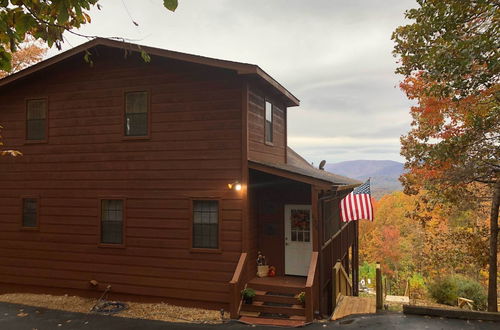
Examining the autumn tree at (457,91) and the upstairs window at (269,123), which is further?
the upstairs window at (269,123)

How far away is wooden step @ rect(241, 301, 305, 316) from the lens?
381 inches

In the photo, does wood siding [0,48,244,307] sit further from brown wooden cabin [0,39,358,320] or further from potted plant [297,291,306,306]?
potted plant [297,291,306,306]

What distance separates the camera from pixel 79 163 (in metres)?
12.1

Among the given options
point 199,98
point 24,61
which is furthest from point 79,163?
point 24,61

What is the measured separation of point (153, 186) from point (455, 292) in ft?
46.0

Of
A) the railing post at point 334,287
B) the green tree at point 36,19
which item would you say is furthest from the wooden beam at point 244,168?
the green tree at point 36,19

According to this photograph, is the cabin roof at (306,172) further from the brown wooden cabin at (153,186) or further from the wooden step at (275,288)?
the wooden step at (275,288)

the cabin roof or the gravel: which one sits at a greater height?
the cabin roof

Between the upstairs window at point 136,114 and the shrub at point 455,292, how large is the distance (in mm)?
14447

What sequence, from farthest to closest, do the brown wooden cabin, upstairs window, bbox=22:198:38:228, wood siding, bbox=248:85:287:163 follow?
upstairs window, bbox=22:198:38:228 < wood siding, bbox=248:85:287:163 < the brown wooden cabin

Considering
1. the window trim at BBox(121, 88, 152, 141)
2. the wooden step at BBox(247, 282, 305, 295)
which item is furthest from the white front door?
the window trim at BBox(121, 88, 152, 141)

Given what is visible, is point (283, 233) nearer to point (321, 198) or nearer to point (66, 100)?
point (321, 198)

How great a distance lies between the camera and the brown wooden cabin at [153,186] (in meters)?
10.6

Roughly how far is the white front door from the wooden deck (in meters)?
1.49
